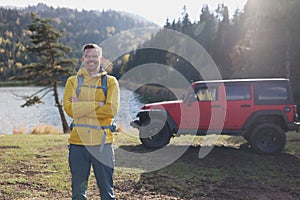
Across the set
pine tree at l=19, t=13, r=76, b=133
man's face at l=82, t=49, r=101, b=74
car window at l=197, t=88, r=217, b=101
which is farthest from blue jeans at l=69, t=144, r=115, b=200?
pine tree at l=19, t=13, r=76, b=133

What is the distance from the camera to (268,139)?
314 inches

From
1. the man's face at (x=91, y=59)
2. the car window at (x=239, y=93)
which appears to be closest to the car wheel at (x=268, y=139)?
the car window at (x=239, y=93)

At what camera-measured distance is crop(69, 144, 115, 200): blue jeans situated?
3479mm

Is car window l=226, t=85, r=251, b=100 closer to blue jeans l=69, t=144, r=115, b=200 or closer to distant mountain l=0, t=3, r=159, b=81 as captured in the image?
blue jeans l=69, t=144, r=115, b=200

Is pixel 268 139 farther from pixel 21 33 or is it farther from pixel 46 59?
pixel 21 33

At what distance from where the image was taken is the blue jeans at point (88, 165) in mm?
3479

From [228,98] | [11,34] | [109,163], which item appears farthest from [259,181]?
[11,34]

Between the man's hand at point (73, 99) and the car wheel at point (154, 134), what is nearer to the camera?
the man's hand at point (73, 99)

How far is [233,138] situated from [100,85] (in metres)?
7.74

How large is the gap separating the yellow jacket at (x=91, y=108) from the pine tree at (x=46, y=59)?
15.9m

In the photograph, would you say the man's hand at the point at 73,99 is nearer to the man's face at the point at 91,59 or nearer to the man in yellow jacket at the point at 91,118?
the man in yellow jacket at the point at 91,118

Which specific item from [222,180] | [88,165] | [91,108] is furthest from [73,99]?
[222,180]

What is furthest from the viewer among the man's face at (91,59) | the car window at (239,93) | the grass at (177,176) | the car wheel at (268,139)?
the car window at (239,93)

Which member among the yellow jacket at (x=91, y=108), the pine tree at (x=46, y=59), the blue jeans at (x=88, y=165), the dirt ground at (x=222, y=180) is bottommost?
the dirt ground at (x=222, y=180)
